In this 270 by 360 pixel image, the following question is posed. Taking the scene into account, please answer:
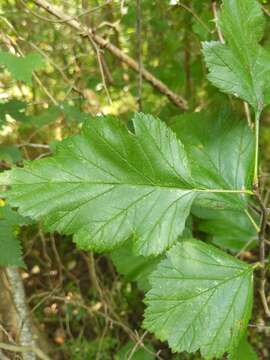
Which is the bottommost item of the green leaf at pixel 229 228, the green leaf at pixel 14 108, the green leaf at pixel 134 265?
the green leaf at pixel 134 265

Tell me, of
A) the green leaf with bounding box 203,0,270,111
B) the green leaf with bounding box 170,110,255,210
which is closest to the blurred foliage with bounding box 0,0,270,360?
the green leaf with bounding box 170,110,255,210

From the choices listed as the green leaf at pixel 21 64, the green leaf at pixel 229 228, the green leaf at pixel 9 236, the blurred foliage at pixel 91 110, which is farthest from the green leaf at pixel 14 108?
the green leaf at pixel 229 228

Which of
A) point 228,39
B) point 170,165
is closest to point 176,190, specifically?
point 170,165

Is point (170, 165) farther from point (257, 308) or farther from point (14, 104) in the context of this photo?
point (257, 308)

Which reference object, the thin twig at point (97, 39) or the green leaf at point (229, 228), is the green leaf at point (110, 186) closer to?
the green leaf at point (229, 228)

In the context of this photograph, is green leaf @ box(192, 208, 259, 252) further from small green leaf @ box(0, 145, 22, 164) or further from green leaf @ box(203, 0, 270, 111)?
small green leaf @ box(0, 145, 22, 164)

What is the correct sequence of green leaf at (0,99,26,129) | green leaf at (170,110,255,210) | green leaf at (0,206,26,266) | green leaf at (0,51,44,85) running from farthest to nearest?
green leaf at (0,99,26,129) < green leaf at (0,51,44,85) < green leaf at (0,206,26,266) < green leaf at (170,110,255,210)

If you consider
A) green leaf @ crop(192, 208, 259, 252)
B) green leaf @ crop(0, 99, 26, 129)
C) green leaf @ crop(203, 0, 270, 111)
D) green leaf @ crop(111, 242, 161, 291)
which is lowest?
green leaf @ crop(111, 242, 161, 291)
